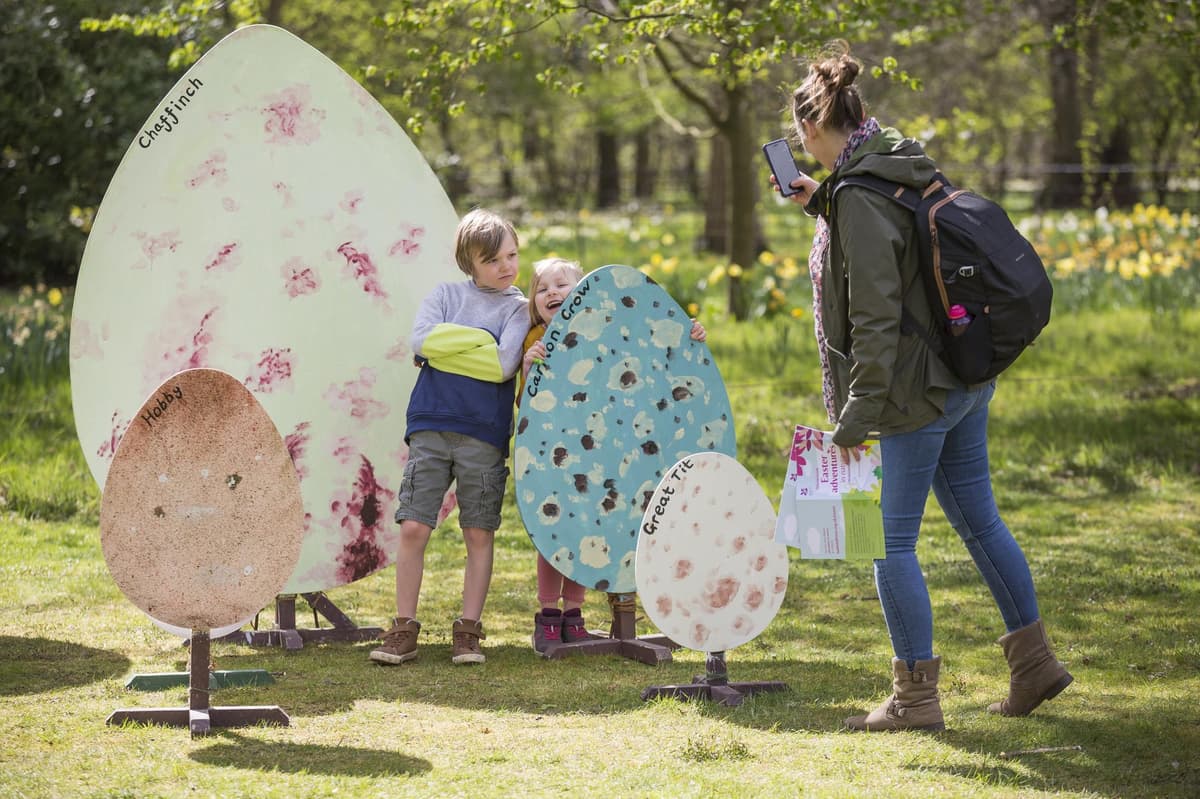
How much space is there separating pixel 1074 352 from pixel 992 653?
6.02 m

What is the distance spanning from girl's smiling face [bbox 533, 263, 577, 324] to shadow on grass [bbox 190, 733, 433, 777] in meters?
1.69

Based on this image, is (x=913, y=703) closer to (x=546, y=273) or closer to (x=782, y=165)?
(x=782, y=165)

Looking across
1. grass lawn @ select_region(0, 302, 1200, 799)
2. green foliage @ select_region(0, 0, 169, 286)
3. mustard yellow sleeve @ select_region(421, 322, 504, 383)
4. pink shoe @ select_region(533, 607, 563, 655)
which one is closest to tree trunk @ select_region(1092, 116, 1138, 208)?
green foliage @ select_region(0, 0, 169, 286)

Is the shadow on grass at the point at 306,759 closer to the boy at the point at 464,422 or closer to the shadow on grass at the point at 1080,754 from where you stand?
the boy at the point at 464,422

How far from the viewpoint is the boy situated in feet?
15.1

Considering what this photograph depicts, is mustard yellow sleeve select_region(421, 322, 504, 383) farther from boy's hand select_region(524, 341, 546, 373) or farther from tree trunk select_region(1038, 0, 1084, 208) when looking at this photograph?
tree trunk select_region(1038, 0, 1084, 208)

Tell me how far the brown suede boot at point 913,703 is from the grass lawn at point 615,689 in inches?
2.2

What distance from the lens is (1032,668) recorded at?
3920 millimetres

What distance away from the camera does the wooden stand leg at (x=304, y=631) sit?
4.86 m

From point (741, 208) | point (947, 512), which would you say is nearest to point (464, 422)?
point (947, 512)

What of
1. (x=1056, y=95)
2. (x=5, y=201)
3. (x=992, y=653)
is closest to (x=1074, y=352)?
(x=992, y=653)

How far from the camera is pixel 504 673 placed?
4.52 meters

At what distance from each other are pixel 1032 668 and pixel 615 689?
3.84ft

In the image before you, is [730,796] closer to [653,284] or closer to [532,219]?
[653,284]
